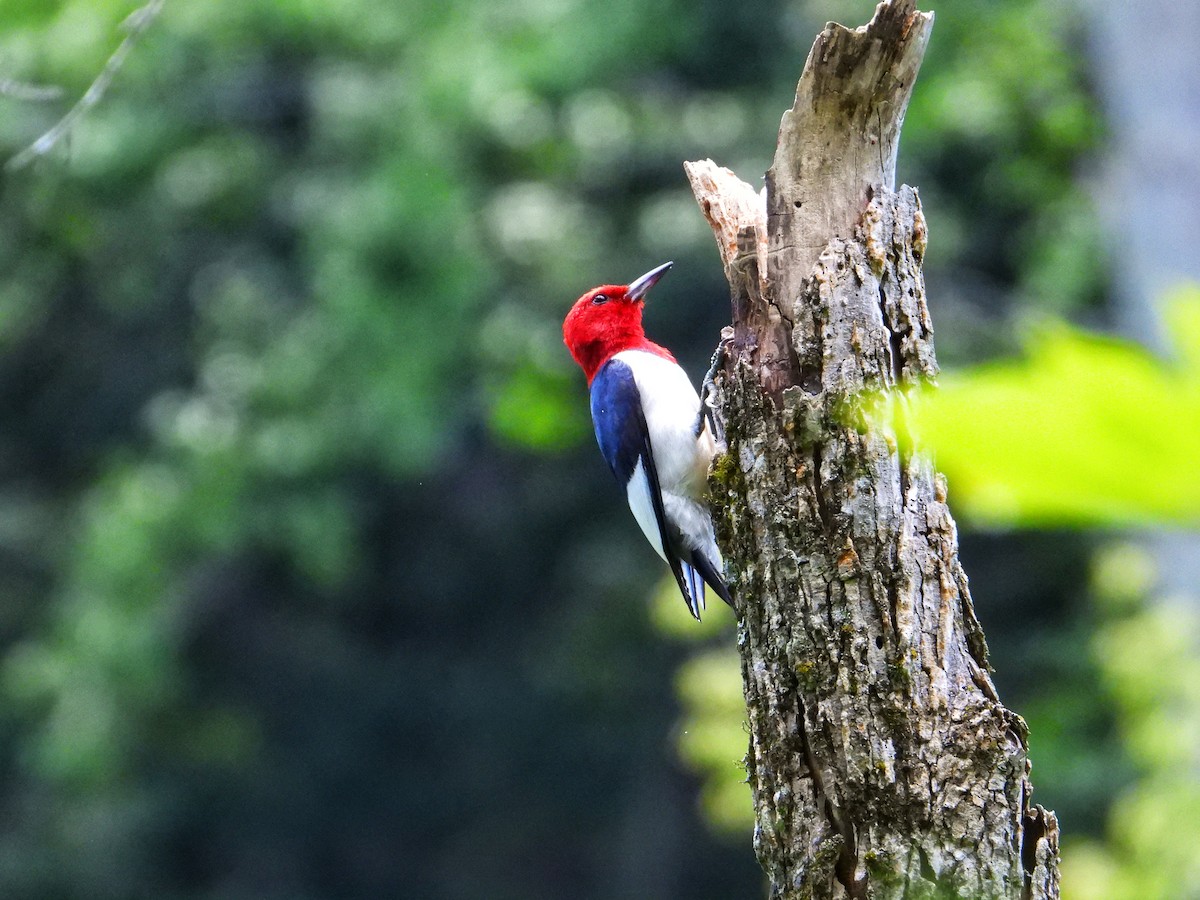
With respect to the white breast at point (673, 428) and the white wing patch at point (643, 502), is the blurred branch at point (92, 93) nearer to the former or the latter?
the white breast at point (673, 428)

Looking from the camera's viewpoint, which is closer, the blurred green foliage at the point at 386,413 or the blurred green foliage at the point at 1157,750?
the blurred green foliage at the point at 1157,750

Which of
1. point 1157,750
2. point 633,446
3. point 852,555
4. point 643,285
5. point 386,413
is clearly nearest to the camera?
point 852,555

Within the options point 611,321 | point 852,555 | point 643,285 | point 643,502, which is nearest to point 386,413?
point 611,321

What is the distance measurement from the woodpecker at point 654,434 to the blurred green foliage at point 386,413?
33 centimetres

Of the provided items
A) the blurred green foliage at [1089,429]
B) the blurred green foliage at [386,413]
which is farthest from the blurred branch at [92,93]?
the blurred green foliage at [1089,429]

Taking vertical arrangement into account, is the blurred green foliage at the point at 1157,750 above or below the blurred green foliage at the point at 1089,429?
above

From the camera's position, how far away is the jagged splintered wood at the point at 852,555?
2.11m

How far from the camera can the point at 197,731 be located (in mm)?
13812

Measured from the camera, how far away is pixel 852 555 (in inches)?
86.6

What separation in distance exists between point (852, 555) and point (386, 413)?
7912 mm

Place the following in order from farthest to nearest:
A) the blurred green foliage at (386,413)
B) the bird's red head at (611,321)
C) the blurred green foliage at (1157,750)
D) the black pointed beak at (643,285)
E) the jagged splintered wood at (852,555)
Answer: the blurred green foliage at (386,413)
the blurred green foliage at (1157,750)
the bird's red head at (611,321)
the black pointed beak at (643,285)
the jagged splintered wood at (852,555)

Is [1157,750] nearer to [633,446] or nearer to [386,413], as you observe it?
[633,446]

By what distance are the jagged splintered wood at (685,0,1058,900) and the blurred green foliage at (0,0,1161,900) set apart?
203 centimetres

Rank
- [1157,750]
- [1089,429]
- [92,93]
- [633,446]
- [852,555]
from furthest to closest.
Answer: [1157,750] → [633,446] → [92,93] → [852,555] → [1089,429]
